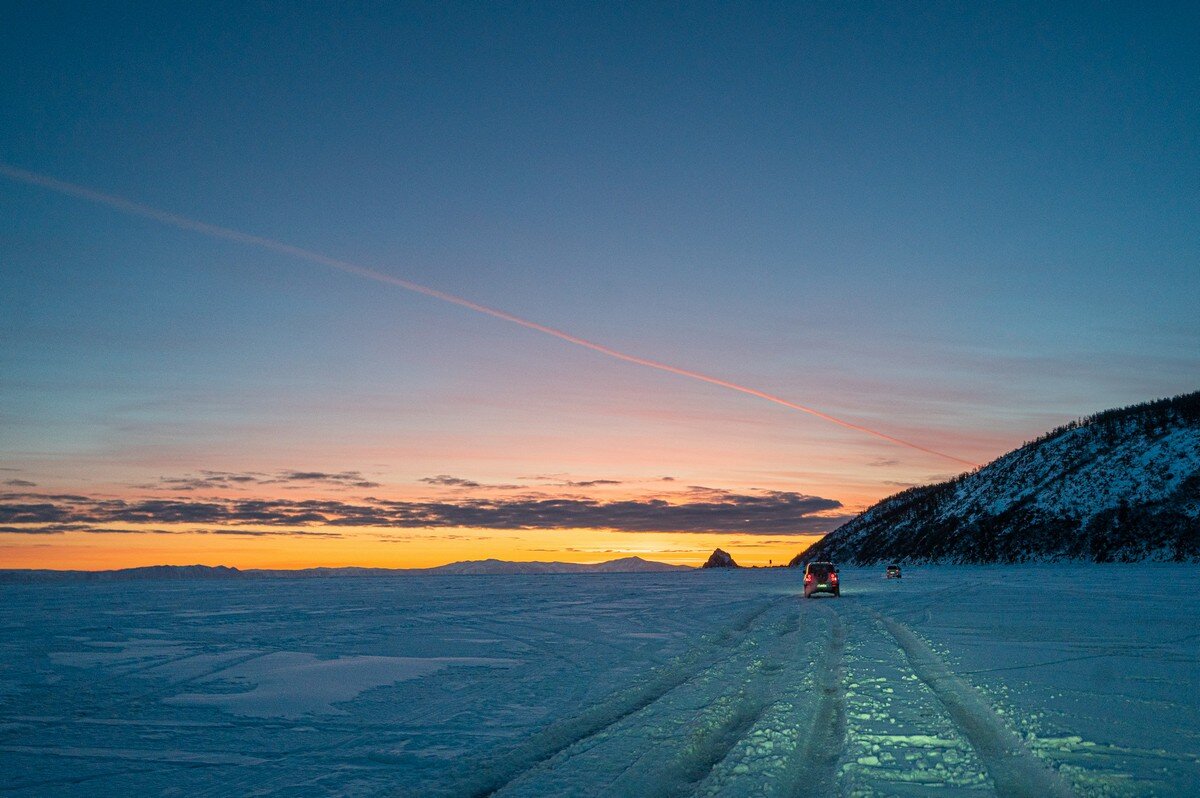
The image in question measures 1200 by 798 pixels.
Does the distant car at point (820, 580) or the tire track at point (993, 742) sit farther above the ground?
the tire track at point (993, 742)

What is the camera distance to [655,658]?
13234 millimetres

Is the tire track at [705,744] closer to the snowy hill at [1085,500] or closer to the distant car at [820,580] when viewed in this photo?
the distant car at [820,580]

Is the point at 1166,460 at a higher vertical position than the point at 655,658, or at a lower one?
higher

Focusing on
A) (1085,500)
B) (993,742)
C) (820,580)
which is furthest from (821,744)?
(1085,500)

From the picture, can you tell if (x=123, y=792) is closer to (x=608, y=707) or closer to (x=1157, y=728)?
(x=608, y=707)

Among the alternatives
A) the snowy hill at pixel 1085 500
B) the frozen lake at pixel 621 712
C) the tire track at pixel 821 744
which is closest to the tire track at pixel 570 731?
the frozen lake at pixel 621 712

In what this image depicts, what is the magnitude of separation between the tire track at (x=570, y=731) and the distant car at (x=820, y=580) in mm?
19916

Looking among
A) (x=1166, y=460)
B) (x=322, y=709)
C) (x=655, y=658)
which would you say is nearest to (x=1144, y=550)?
(x=1166, y=460)

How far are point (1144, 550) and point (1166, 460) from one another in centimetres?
1882

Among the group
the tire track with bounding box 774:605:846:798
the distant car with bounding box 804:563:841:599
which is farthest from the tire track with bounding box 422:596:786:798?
the distant car with bounding box 804:563:841:599

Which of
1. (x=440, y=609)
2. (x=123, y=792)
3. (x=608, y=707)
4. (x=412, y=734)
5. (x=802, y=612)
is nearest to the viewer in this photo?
(x=123, y=792)

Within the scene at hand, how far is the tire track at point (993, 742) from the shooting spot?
220 inches

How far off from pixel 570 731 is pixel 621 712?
1052 mm

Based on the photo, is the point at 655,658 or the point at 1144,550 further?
the point at 1144,550
